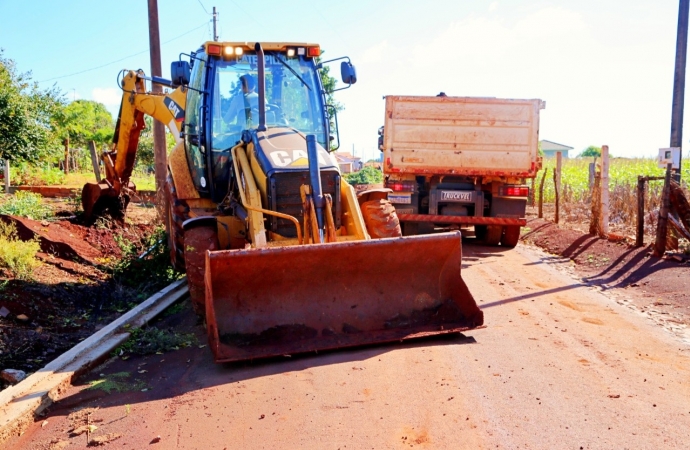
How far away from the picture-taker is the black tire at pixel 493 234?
12438 millimetres

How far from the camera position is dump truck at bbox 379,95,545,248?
1180 centimetres

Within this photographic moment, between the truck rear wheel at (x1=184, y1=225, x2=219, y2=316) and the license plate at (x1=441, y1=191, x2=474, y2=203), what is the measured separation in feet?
21.0

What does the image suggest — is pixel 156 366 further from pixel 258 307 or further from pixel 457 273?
pixel 457 273

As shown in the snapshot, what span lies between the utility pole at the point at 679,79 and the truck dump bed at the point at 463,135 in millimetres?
2234

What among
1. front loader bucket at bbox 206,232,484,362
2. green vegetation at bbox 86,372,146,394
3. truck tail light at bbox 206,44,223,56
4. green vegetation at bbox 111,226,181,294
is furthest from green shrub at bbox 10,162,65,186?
front loader bucket at bbox 206,232,484,362

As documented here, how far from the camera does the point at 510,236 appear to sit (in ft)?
40.6

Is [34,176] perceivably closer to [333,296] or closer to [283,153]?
[283,153]

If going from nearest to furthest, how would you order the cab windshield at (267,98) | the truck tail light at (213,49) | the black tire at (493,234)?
the truck tail light at (213,49)
the cab windshield at (267,98)
the black tire at (493,234)

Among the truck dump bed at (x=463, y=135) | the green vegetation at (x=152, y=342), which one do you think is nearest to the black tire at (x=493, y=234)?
the truck dump bed at (x=463, y=135)

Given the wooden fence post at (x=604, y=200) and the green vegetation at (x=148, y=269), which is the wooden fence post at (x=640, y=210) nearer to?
the wooden fence post at (x=604, y=200)

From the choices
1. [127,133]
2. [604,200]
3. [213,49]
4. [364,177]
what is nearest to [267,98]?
[213,49]

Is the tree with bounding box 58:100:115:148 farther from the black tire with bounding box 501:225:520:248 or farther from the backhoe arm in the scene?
the black tire with bounding box 501:225:520:248

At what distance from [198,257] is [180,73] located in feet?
6.40

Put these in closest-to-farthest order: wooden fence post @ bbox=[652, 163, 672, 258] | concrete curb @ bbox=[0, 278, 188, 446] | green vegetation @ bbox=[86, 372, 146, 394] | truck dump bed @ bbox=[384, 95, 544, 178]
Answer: concrete curb @ bbox=[0, 278, 188, 446] < green vegetation @ bbox=[86, 372, 146, 394] < wooden fence post @ bbox=[652, 163, 672, 258] < truck dump bed @ bbox=[384, 95, 544, 178]
